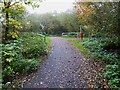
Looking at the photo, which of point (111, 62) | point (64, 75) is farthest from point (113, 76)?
point (64, 75)

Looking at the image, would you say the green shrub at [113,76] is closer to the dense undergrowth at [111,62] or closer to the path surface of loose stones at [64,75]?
the dense undergrowth at [111,62]

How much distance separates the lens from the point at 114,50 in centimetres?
1064

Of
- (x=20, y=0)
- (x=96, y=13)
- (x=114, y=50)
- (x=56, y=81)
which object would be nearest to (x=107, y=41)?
(x=114, y=50)

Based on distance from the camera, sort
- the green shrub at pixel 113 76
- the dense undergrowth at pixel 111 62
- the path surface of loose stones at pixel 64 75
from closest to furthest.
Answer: the green shrub at pixel 113 76, the dense undergrowth at pixel 111 62, the path surface of loose stones at pixel 64 75

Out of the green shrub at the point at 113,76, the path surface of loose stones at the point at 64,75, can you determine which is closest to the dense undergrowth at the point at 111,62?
the green shrub at the point at 113,76

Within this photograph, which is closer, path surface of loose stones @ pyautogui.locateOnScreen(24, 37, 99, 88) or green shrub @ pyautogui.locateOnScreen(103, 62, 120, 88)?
green shrub @ pyautogui.locateOnScreen(103, 62, 120, 88)

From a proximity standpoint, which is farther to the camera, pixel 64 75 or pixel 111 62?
pixel 111 62

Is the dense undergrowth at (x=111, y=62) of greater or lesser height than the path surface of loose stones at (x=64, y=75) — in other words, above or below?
above

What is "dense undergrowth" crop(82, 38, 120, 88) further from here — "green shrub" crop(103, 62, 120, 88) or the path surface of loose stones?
the path surface of loose stones

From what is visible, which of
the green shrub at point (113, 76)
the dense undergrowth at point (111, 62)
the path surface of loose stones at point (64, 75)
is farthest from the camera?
the path surface of loose stones at point (64, 75)

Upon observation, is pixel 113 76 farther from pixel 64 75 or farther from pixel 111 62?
pixel 64 75

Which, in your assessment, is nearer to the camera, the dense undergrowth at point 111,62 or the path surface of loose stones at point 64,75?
the dense undergrowth at point 111,62

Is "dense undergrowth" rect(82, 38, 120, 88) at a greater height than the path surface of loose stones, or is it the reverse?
"dense undergrowth" rect(82, 38, 120, 88)

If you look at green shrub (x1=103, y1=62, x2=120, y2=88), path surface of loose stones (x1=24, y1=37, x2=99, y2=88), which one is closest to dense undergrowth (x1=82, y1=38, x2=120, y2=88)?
green shrub (x1=103, y1=62, x2=120, y2=88)
